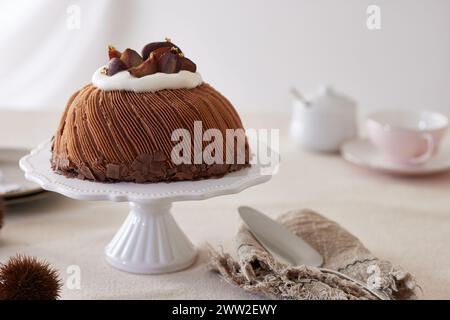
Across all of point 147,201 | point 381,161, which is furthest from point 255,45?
point 147,201

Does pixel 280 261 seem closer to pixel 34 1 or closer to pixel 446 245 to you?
pixel 446 245

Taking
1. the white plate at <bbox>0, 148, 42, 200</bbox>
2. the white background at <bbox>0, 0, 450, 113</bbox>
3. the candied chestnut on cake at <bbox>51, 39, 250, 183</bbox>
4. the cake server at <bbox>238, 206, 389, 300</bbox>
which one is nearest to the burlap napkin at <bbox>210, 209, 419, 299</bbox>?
the cake server at <bbox>238, 206, 389, 300</bbox>

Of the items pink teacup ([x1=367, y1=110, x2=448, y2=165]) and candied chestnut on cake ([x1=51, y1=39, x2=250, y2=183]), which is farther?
pink teacup ([x1=367, y1=110, x2=448, y2=165])

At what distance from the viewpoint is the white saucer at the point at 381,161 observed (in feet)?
5.32

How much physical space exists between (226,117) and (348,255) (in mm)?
305

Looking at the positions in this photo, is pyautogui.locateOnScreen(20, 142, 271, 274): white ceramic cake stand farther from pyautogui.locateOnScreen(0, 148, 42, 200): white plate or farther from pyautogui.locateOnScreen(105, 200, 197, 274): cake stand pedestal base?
pyautogui.locateOnScreen(0, 148, 42, 200): white plate

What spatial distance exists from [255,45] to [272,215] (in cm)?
136

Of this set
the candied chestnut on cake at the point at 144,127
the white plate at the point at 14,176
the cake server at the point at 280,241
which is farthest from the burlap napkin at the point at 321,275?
the white plate at the point at 14,176

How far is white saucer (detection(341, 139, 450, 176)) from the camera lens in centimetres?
162

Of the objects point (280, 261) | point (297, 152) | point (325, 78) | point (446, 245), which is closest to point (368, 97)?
point (325, 78)

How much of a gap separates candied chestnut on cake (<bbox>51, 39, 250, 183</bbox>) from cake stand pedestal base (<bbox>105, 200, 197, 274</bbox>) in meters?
0.10

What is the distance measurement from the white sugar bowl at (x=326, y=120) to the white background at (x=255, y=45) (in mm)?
754

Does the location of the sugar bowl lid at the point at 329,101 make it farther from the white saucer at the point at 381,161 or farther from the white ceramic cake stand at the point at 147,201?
the white ceramic cake stand at the point at 147,201
